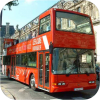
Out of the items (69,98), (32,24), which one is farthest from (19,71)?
(32,24)

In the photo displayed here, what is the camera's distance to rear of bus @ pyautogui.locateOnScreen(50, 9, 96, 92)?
309 inches

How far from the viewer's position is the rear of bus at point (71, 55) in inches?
309

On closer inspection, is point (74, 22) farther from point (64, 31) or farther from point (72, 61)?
point (72, 61)

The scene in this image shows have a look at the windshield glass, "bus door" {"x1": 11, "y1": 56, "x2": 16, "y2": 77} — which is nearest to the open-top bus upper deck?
the windshield glass

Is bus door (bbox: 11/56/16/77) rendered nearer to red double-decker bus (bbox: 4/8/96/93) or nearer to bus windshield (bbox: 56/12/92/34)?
red double-decker bus (bbox: 4/8/96/93)

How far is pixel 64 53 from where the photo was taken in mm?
8062

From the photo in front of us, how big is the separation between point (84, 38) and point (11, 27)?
3378 inches

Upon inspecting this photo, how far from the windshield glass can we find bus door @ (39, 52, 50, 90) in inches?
24.5

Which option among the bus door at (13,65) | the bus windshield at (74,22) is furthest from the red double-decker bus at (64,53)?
the bus door at (13,65)

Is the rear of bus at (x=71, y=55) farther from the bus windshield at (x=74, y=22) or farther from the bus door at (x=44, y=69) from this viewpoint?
the bus door at (x=44, y=69)

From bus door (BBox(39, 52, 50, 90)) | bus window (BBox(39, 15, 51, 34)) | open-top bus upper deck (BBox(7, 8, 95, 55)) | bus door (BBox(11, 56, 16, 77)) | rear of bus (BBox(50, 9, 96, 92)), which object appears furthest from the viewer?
Answer: bus door (BBox(11, 56, 16, 77))

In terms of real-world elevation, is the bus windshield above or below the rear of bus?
above

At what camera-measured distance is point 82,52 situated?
8.59 m

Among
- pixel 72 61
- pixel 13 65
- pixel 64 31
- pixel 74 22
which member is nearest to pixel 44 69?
pixel 72 61
